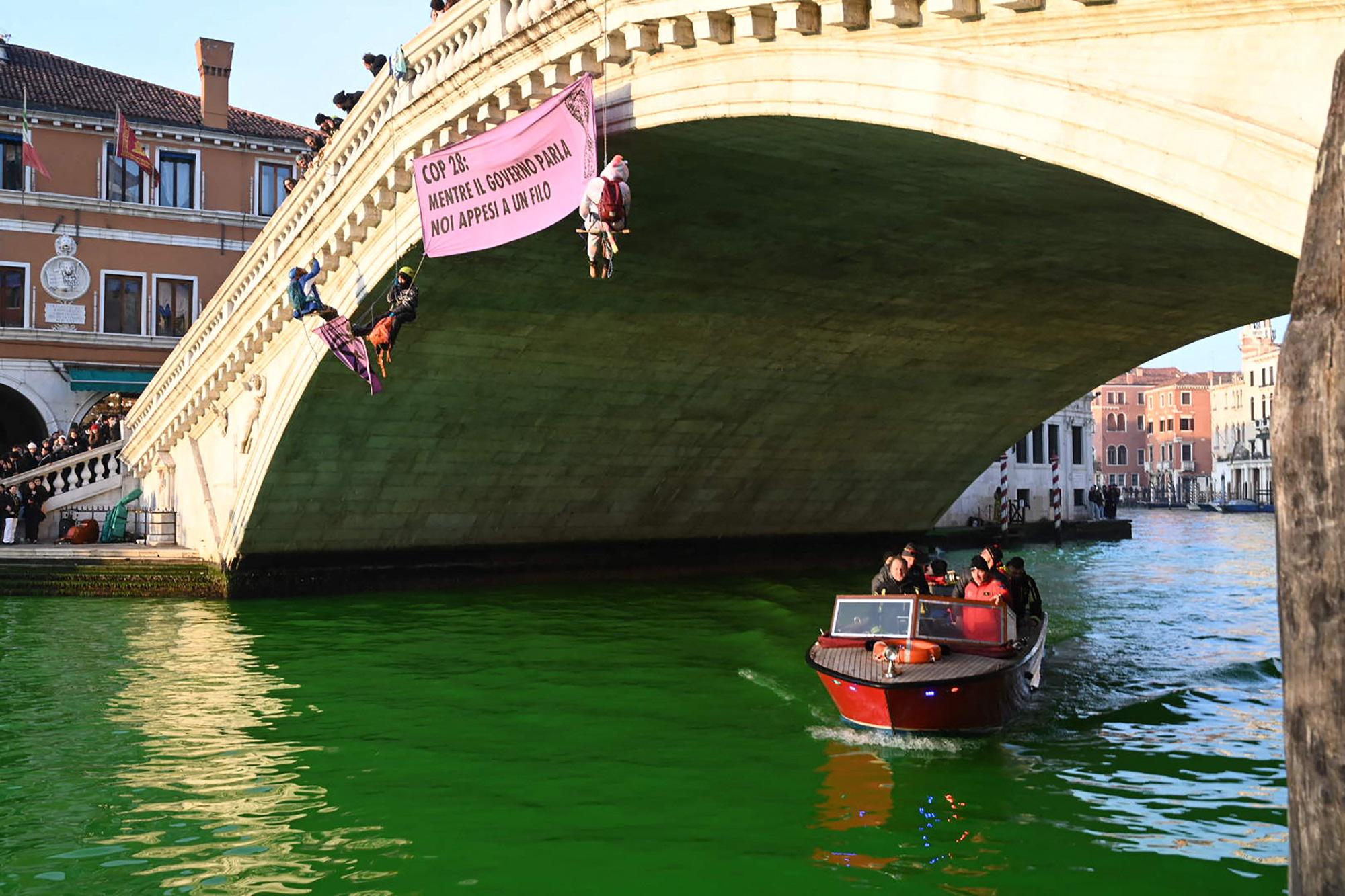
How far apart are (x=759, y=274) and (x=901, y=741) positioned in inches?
288

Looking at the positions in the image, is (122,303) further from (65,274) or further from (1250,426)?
(1250,426)

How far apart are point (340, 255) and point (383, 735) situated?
272 inches

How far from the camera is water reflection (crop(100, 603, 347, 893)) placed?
6559 mm

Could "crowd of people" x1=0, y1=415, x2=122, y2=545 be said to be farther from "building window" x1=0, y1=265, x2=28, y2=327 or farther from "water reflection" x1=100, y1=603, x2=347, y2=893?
"water reflection" x1=100, y1=603, x2=347, y2=893

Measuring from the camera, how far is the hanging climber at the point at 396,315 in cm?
1353

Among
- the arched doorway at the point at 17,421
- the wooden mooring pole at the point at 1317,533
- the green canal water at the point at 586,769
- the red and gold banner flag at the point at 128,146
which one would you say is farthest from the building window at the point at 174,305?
→ the wooden mooring pole at the point at 1317,533

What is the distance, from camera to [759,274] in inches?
607

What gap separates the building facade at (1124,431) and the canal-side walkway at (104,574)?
72.7 m

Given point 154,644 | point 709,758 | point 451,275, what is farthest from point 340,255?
point 709,758

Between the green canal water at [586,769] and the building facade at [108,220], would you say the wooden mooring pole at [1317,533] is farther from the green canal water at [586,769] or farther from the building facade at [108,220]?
the building facade at [108,220]

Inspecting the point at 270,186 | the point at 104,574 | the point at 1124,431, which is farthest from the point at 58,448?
the point at 1124,431

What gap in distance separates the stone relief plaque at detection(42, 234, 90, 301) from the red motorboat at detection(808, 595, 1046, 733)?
66.8 feet

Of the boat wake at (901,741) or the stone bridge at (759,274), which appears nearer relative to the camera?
the stone bridge at (759,274)

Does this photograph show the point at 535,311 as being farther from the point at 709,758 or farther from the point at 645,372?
the point at 709,758
